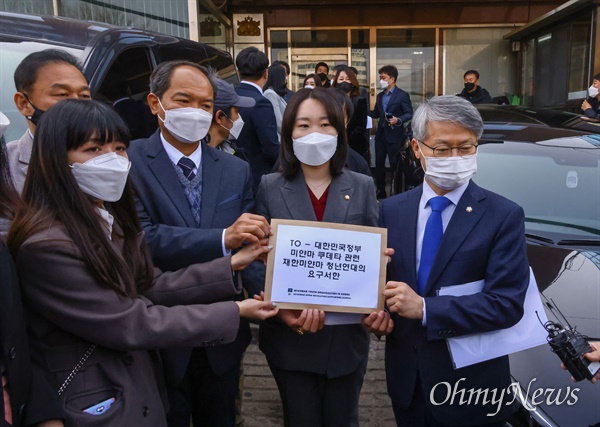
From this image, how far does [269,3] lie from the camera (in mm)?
11508

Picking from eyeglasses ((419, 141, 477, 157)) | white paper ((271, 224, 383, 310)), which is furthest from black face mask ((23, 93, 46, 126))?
eyeglasses ((419, 141, 477, 157))

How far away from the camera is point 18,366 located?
140 centimetres

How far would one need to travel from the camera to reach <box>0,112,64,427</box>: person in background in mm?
1378

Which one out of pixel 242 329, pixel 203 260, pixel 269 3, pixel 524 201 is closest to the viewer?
pixel 203 260

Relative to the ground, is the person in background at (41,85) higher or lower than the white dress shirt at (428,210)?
higher

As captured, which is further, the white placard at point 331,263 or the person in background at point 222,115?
the person in background at point 222,115

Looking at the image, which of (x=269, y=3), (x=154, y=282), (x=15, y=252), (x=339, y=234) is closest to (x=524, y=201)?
(x=339, y=234)

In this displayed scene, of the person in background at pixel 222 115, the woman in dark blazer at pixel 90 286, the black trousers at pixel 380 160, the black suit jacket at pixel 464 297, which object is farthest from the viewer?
the black trousers at pixel 380 160

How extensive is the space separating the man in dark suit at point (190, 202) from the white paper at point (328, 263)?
0.22 meters

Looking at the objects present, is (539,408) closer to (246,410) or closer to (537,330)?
(537,330)

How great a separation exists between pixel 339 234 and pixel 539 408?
1.02 metres

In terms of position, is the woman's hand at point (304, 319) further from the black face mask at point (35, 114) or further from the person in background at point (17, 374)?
the black face mask at point (35, 114)

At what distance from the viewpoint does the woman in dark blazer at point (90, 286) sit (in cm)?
158

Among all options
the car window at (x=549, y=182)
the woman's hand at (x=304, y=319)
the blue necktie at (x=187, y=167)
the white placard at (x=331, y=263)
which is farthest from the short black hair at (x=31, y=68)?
the car window at (x=549, y=182)
